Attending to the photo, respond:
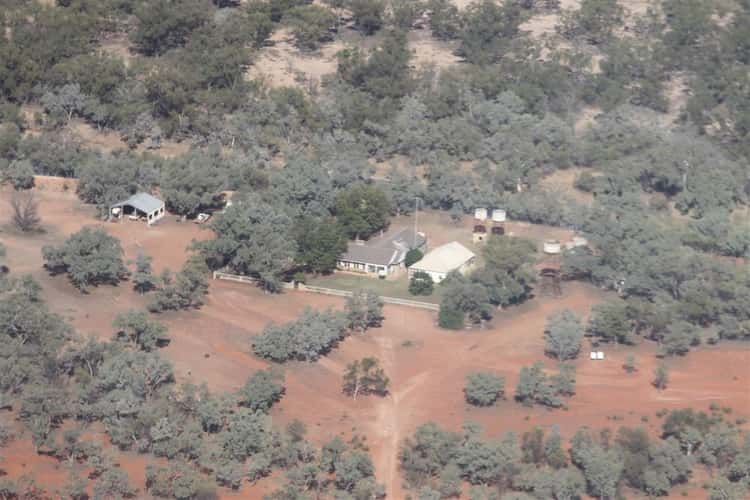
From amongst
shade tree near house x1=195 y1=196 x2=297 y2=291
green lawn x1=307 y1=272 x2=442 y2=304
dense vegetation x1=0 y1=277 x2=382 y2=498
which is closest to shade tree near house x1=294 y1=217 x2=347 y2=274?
shade tree near house x1=195 y1=196 x2=297 y2=291

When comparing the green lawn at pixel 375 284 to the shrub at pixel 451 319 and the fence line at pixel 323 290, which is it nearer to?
the fence line at pixel 323 290

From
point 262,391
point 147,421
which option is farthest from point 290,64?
point 147,421

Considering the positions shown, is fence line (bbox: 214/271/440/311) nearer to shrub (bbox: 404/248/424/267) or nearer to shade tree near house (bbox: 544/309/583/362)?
shrub (bbox: 404/248/424/267)

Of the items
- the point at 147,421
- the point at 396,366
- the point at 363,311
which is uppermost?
the point at 147,421

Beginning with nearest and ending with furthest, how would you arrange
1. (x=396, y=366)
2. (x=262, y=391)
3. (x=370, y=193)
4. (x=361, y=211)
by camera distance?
1. (x=262, y=391)
2. (x=396, y=366)
3. (x=361, y=211)
4. (x=370, y=193)

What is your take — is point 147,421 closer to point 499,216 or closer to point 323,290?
point 323,290

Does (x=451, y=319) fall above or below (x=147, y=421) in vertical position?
below
